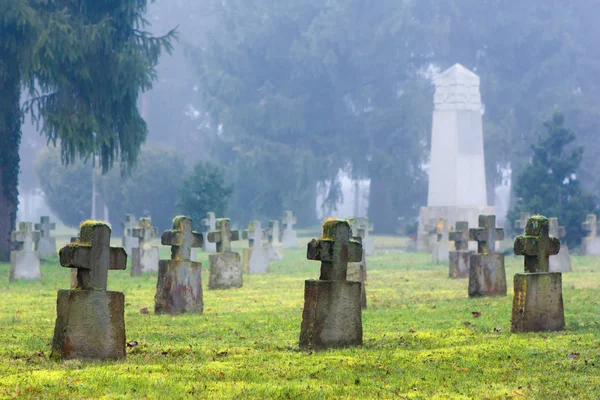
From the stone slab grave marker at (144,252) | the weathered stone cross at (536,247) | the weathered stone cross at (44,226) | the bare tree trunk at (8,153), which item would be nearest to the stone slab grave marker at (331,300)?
the weathered stone cross at (536,247)

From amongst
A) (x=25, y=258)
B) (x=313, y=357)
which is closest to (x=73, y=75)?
(x=25, y=258)

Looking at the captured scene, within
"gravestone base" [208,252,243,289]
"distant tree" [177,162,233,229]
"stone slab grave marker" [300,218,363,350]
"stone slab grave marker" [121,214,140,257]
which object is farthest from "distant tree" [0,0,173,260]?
"stone slab grave marker" [300,218,363,350]

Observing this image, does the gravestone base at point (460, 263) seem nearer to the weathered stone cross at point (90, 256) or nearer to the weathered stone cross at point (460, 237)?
the weathered stone cross at point (460, 237)

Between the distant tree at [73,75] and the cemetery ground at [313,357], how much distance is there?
12717 millimetres

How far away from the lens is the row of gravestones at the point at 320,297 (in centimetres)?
886

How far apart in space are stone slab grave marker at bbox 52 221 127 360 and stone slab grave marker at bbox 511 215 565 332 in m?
4.03

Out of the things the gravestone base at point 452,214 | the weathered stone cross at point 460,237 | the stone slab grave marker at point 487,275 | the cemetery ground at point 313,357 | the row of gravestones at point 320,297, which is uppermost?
the gravestone base at point 452,214

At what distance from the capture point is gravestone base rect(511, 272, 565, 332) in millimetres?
10867

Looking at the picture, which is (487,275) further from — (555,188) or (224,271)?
(555,188)

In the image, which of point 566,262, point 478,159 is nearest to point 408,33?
point 478,159

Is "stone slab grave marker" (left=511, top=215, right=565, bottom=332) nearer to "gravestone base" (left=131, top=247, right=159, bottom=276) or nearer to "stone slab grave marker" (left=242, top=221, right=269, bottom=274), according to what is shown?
"gravestone base" (left=131, top=247, right=159, bottom=276)

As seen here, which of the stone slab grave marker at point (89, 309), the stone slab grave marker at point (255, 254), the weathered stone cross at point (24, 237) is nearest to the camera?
the stone slab grave marker at point (89, 309)

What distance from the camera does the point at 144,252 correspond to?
23969mm

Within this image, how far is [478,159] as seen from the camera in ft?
123
